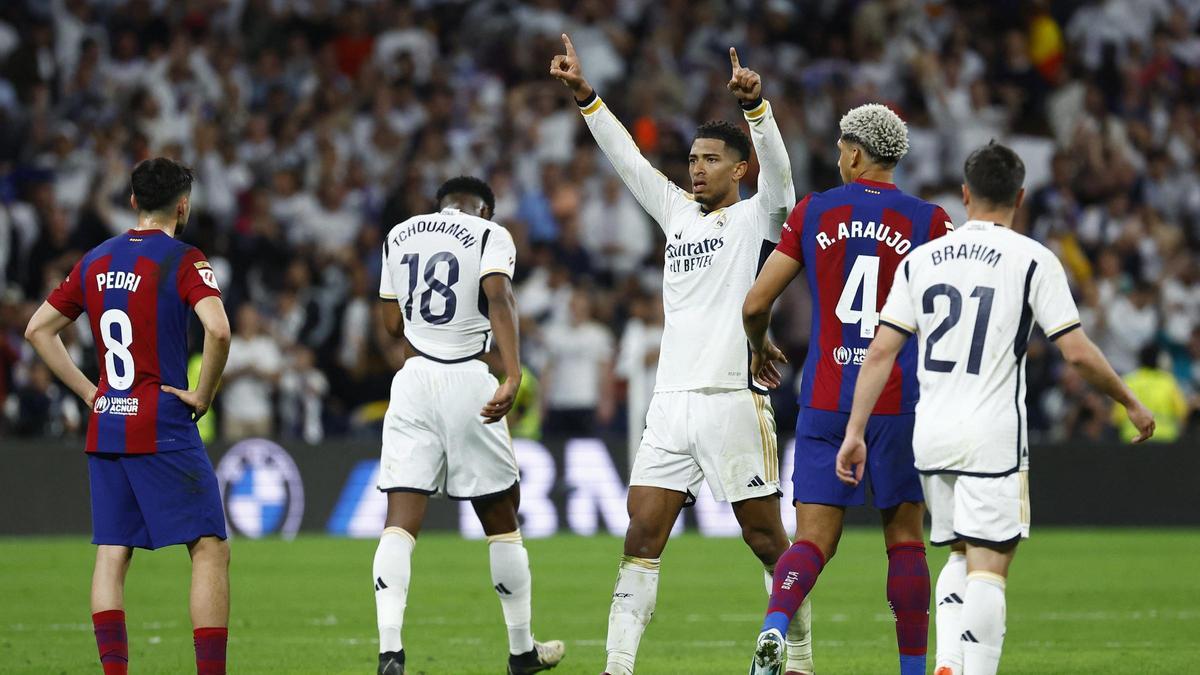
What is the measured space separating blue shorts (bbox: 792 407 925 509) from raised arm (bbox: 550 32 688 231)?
1.45 metres

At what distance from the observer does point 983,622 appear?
21.6ft

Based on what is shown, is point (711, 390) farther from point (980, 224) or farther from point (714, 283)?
point (980, 224)

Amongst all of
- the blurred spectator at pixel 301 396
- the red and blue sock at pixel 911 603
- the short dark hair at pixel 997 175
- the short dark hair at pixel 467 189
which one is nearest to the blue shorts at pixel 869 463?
the red and blue sock at pixel 911 603

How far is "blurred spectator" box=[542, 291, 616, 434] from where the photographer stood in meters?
19.2

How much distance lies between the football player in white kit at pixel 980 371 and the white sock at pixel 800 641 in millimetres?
1110

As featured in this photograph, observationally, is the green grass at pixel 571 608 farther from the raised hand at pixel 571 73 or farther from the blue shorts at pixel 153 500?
the raised hand at pixel 571 73

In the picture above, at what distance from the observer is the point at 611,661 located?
7.72m

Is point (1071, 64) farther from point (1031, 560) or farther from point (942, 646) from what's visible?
point (942, 646)

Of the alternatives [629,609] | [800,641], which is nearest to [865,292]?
[800,641]

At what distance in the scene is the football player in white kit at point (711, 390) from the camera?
7852 millimetres

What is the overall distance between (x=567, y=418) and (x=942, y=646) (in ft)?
40.9

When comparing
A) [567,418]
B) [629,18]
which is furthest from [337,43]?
[567,418]

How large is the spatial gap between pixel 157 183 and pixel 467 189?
1.99 metres

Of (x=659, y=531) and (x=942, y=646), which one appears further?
(x=659, y=531)
